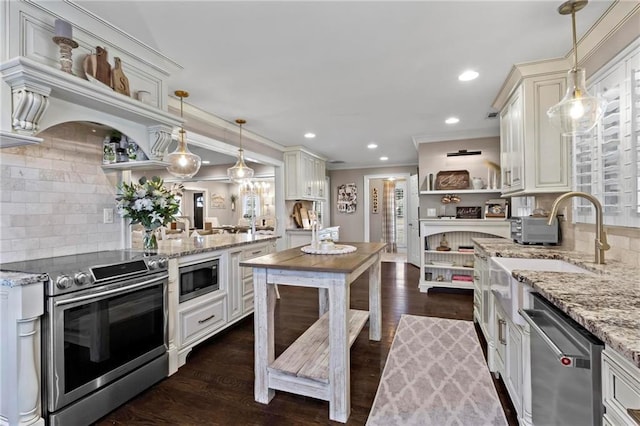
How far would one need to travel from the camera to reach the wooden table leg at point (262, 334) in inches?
81.3

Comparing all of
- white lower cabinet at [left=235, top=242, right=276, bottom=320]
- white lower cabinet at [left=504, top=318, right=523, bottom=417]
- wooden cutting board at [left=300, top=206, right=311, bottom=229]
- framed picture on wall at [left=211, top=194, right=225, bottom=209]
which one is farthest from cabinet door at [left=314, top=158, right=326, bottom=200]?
white lower cabinet at [left=504, top=318, right=523, bottom=417]

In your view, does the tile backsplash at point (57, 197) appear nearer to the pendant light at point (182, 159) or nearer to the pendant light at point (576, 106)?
the pendant light at point (182, 159)

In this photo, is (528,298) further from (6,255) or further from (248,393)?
(6,255)

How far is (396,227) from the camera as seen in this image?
9500mm

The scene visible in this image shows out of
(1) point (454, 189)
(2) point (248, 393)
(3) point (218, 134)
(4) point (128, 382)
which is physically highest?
(3) point (218, 134)

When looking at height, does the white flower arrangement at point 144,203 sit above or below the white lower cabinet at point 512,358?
above

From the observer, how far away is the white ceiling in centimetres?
185

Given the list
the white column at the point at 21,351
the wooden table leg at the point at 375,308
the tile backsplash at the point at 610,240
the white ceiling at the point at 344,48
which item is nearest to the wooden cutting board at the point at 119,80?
the white ceiling at the point at 344,48

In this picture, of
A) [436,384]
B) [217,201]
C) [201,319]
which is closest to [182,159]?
[201,319]

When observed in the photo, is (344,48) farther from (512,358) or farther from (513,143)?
(512,358)

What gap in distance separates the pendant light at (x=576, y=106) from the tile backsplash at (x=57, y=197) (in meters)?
3.26

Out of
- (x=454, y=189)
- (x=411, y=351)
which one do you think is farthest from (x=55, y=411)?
(x=454, y=189)

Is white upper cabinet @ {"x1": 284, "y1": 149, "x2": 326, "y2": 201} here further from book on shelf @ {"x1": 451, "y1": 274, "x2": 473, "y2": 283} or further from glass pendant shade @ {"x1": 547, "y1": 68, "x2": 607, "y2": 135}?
glass pendant shade @ {"x1": 547, "y1": 68, "x2": 607, "y2": 135}

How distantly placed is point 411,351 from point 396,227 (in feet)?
23.0
